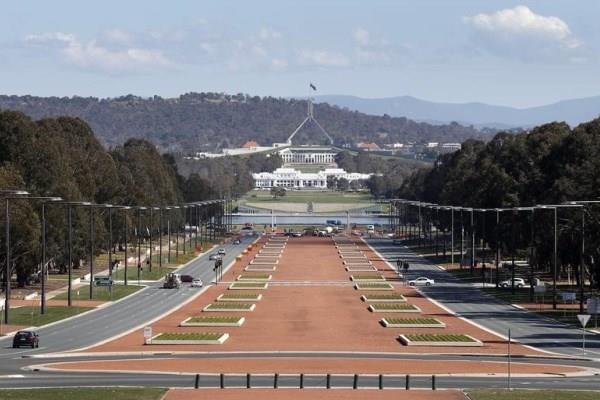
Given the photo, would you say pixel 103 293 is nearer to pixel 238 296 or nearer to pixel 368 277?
pixel 238 296

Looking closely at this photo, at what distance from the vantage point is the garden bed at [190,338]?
8906cm

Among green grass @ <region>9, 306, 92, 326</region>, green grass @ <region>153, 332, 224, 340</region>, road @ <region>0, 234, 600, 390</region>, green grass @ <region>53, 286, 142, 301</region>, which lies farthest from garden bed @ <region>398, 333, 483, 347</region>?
green grass @ <region>53, 286, 142, 301</region>

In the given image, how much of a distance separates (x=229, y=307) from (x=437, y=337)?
93.4 ft

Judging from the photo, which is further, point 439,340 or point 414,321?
point 414,321

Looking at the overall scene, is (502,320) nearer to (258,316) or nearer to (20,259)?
(258,316)

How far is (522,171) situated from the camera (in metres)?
174

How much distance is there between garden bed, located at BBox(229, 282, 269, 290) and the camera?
14075 centimetres

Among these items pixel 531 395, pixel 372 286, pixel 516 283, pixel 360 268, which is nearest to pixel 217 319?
pixel 372 286

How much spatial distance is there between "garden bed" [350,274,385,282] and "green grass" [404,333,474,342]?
186 ft

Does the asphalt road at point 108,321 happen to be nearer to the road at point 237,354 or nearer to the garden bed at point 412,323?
the road at point 237,354

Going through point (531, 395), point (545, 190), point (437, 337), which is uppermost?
point (545, 190)

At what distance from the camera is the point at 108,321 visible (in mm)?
106125

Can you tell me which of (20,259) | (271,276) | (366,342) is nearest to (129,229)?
(271,276)

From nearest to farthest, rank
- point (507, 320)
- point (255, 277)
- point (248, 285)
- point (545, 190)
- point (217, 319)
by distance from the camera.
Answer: point (217, 319) < point (507, 320) < point (248, 285) < point (255, 277) < point (545, 190)
